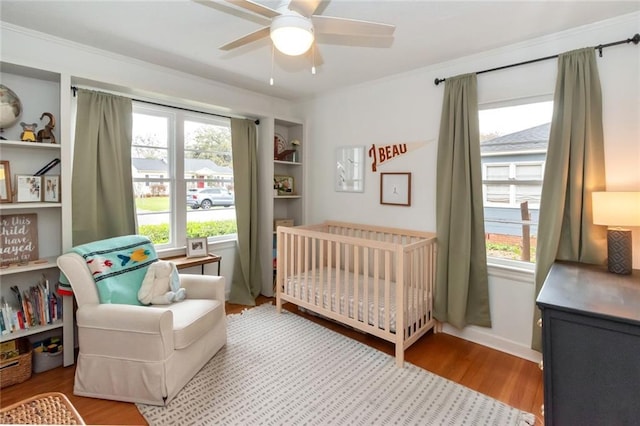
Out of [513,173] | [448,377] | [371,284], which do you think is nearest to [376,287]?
[371,284]

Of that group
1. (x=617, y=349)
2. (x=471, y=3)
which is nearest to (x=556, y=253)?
(x=617, y=349)

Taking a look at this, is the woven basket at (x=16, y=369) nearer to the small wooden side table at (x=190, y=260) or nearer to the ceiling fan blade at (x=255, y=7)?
the small wooden side table at (x=190, y=260)

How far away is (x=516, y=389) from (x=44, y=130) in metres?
3.70

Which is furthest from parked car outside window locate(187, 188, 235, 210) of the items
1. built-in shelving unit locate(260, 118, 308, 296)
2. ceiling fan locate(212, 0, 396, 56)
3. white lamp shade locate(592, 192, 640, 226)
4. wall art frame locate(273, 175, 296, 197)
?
white lamp shade locate(592, 192, 640, 226)

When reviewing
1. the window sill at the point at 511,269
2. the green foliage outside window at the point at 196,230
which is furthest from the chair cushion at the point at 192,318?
the window sill at the point at 511,269

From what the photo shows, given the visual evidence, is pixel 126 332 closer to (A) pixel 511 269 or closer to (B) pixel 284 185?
(B) pixel 284 185

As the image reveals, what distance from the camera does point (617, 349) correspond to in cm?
121

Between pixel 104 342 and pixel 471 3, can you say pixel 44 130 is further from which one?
pixel 471 3

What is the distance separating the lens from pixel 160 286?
7.30 ft

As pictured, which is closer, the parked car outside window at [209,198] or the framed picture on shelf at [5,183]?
the framed picture on shelf at [5,183]

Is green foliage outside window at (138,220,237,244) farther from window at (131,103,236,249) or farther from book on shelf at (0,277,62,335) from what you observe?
book on shelf at (0,277,62,335)

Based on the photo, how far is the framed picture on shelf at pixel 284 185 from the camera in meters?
3.79

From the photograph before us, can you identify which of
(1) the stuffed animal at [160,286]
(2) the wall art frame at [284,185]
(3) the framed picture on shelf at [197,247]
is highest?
(2) the wall art frame at [284,185]

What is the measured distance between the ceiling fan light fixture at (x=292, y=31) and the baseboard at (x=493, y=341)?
253 cm
